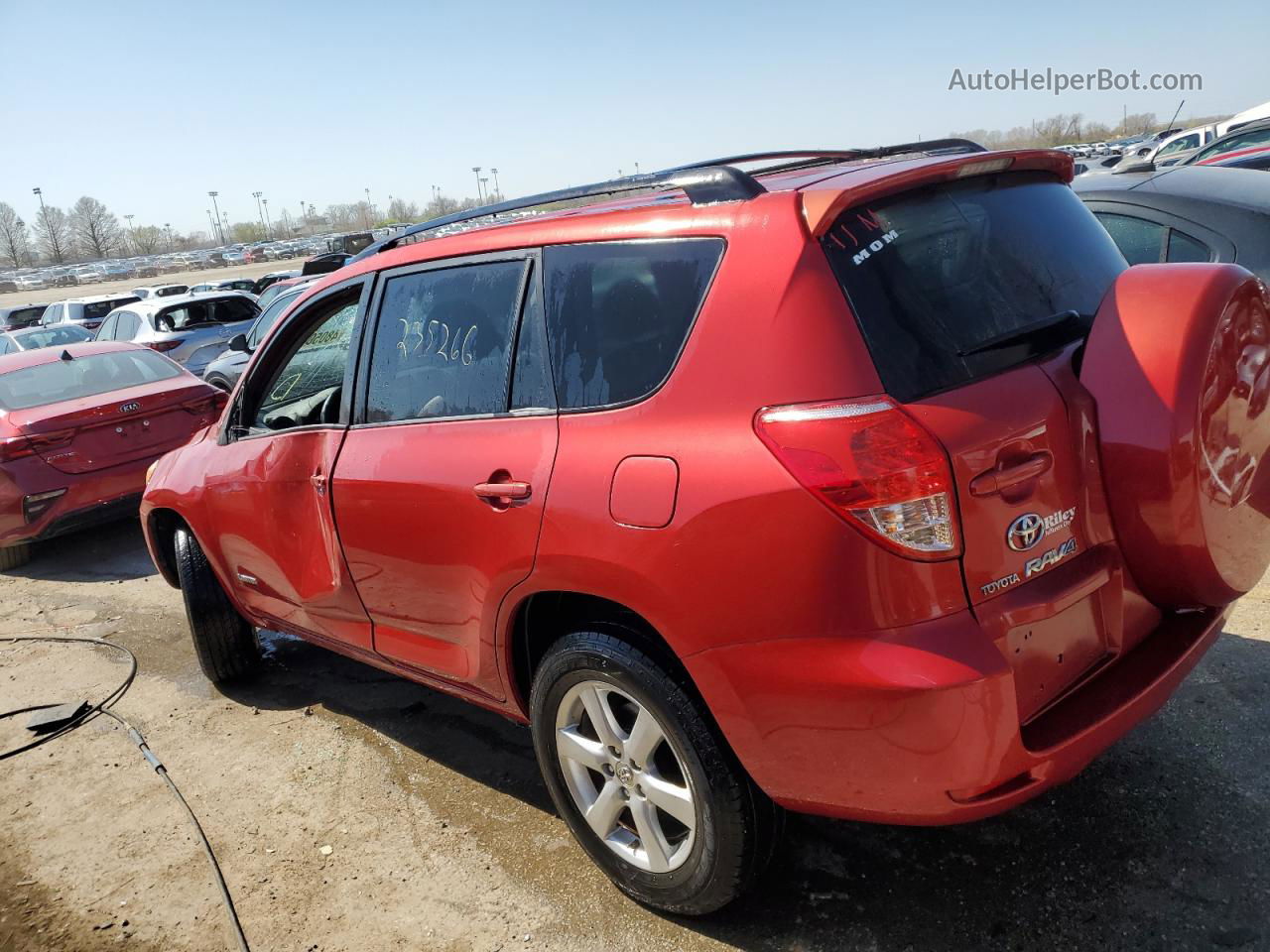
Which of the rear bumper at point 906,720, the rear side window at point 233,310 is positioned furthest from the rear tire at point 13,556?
the rear side window at point 233,310

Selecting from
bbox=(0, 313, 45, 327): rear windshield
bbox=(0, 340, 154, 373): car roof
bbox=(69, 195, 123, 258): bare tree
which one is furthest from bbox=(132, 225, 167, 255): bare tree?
bbox=(0, 340, 154, 373): car roof

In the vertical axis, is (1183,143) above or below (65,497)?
above

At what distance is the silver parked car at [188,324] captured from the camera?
535 inches

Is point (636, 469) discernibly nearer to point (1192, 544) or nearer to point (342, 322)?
point (1192, 544)

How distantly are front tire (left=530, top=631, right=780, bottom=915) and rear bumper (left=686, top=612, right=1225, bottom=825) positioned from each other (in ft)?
0.43

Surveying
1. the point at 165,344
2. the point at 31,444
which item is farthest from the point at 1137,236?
the point at 165,344

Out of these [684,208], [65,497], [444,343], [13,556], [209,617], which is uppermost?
[684,208]

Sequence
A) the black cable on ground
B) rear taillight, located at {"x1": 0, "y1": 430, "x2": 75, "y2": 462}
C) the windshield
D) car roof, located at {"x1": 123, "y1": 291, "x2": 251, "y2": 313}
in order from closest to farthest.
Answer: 1. the black cable on ground
2. rear taillight, located at {"x1": 0, "y1": 430, "x2": 75, "y2": 462}
3. car roof, located at {"x1": 123, "y1": 291, "x2": 251, "y2": 313}
4. the windshield

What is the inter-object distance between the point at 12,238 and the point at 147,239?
18.0 meters

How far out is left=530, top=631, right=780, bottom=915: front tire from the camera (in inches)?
89.4

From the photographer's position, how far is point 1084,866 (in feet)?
8.29

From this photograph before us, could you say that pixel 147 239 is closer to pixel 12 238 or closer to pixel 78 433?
pixel 12 238

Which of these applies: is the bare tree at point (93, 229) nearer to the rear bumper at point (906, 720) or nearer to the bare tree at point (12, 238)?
the bare tree at point (12, 238)

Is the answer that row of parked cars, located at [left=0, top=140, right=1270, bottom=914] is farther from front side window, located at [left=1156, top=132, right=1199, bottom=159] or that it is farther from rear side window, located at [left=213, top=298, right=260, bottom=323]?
front side window, located at [left=1156, top=132, right=1199, bottom=159]
